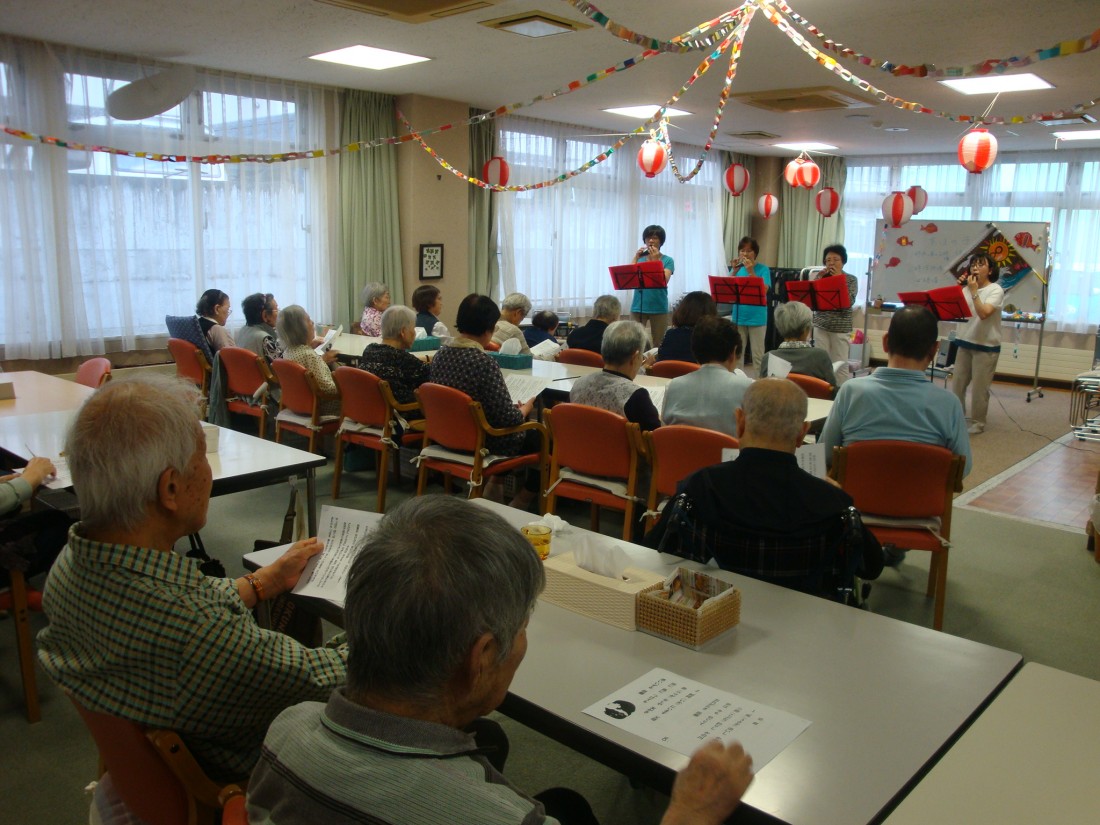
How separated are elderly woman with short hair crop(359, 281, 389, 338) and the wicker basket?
5263mm

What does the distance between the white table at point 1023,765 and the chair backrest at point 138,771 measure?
1.04 metres

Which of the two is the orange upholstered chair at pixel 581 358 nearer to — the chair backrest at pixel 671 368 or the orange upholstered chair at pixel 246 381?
the chair backrest at pixel 671 368

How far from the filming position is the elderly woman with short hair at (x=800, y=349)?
477cm

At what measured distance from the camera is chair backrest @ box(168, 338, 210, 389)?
546 centimetres

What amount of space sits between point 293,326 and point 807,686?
3897 millimetres

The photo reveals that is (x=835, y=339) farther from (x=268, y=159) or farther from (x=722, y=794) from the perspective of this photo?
(x=722, y=794)

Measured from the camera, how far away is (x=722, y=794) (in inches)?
42.7

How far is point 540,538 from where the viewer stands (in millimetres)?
1990

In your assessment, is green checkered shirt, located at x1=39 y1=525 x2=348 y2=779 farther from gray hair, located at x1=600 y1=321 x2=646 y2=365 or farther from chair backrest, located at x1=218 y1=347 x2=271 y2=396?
chair backrest, located at x1=218 y1=347 x2=271 y2=396

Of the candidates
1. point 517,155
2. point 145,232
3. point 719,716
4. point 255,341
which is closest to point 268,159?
point 145,232

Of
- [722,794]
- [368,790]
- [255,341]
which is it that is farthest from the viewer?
[255,341]

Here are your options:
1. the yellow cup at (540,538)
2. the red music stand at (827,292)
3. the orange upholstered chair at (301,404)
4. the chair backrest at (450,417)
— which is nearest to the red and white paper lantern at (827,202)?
the red music stand at (827,292)

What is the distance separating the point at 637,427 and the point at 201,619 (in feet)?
7.36

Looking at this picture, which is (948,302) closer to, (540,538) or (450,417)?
(450,417)
